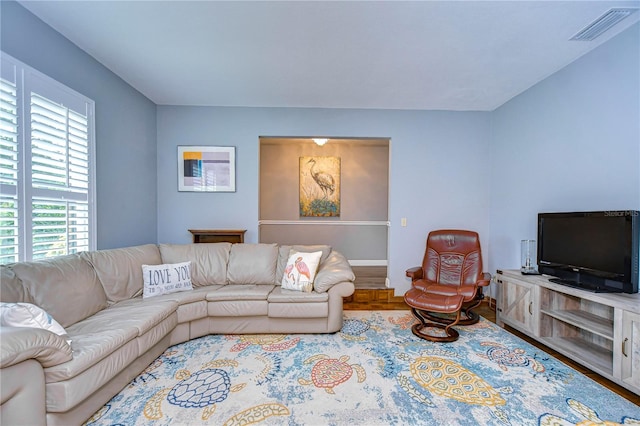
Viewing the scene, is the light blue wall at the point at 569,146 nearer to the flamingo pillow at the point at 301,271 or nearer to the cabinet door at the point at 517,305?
the cabinet door at the point at 517,305

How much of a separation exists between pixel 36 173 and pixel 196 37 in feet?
5.50

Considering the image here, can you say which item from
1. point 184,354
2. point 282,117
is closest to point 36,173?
point 184,354

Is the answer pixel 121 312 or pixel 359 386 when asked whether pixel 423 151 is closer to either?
pixel 359 386

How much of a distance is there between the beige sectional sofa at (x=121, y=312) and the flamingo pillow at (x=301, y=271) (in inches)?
3.1

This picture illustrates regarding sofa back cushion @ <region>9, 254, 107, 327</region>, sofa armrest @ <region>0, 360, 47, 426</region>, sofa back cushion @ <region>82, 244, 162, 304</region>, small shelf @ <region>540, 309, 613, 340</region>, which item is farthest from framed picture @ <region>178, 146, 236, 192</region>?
small shelf @ <region>540, 309, 613, 340</region>

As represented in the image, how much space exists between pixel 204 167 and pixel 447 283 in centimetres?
360

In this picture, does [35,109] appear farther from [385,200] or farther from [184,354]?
[385,200]

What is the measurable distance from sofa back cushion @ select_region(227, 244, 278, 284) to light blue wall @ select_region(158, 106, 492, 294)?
65cm

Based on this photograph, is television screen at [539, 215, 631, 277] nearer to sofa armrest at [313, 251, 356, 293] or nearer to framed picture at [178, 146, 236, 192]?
sofa armrest at [313, 251, 356, 293]

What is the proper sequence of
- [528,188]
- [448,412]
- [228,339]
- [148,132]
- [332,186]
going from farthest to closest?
[332,186]
[148,132]
[528,188]
[228,339]
[448,412]

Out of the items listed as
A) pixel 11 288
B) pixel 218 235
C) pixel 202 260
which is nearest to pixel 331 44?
pixel 202 260

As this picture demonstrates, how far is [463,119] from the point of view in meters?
3.95

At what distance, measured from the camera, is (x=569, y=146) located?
2.76m

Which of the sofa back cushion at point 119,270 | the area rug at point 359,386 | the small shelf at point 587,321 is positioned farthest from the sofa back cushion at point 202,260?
the small shelf at point 587,321
